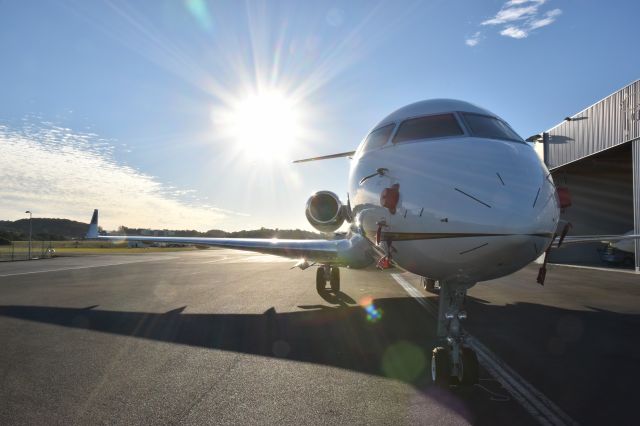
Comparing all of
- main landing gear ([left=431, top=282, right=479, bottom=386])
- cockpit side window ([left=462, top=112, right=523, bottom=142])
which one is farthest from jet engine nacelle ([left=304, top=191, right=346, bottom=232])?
main landing gear ([left=431, top=282, right=479, bottom=386])

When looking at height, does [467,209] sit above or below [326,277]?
above

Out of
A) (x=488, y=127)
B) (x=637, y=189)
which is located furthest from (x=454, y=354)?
(x=637, y=189)

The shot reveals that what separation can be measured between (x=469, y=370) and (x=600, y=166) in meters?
27.4

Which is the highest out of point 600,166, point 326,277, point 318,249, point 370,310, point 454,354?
point 600,166

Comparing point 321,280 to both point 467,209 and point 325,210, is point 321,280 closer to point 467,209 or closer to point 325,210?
point 325,210

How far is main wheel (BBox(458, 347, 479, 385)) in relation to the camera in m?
4.38

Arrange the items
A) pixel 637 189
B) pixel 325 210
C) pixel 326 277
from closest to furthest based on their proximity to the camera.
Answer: pixel 325 210
pixel 326 277
pixel 637 189

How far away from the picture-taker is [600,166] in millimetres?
26500

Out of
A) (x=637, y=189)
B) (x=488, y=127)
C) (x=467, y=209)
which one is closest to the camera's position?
(x=467, y=209)

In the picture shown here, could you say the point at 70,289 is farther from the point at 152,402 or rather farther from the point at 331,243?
the point at 152,402

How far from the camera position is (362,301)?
35.0 ft

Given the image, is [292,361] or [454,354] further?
[292,361]

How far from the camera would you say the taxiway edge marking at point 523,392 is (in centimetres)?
367

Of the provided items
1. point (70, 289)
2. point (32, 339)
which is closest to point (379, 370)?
point (32, 339)
